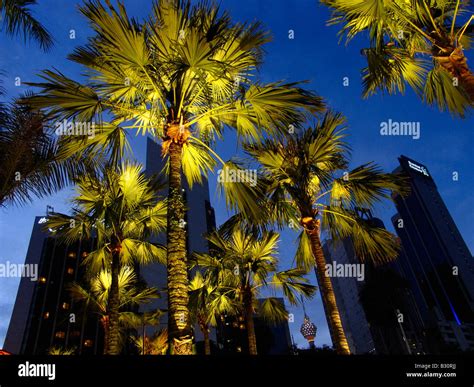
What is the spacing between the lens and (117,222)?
31.6 ft

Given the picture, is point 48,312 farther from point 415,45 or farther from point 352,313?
point 352,313

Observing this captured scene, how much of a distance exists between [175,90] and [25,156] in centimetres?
329

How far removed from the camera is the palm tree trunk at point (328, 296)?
7381mm

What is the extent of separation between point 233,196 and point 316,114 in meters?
2.43

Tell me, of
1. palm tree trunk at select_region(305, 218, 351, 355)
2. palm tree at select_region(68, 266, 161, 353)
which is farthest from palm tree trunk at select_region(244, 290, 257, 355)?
palm tree at select_region(68, 266, 161, 353)

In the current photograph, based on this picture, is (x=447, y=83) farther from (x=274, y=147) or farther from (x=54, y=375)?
(x=54, y=375)

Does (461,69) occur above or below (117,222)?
above

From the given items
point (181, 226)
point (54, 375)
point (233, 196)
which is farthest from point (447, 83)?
point (54, 375)

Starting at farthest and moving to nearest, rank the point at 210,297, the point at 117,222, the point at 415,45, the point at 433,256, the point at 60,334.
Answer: the point at 433,256 → the point at 60,334 → the point at 210,297 → the point at 117,222 → the point at 415,45

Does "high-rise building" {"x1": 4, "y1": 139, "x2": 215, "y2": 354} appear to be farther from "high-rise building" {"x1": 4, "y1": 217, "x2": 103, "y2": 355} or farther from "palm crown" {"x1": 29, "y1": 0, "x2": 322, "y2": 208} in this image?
"palm crown" {"x1": 29, "y1": 0, "x2": 322, "y2": 208}

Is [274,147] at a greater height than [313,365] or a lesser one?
greater

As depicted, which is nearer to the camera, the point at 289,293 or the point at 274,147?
the point at 274,147

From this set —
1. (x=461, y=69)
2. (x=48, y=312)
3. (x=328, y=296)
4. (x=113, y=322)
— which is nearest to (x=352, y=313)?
(x=48, y=312)

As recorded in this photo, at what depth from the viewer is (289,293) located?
458 inches
